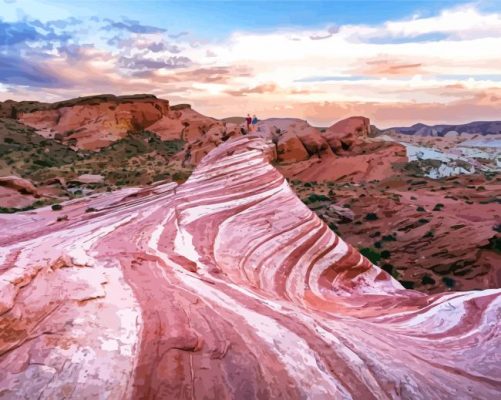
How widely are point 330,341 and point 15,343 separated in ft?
10.0

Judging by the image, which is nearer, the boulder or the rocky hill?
the rocky hill

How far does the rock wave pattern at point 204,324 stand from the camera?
441 cm

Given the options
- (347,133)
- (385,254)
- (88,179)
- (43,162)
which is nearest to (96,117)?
(43,162)

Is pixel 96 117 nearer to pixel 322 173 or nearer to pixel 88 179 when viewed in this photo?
pixel 88 179

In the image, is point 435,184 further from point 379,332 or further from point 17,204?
point 379,332

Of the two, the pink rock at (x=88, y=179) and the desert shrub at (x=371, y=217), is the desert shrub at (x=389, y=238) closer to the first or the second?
the desert shrub at (x=371, y=217)

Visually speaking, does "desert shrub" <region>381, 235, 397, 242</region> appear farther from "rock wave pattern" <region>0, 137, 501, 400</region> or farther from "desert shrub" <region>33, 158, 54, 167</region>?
"desert shrub" <region>33, 158, 54, 167</region>

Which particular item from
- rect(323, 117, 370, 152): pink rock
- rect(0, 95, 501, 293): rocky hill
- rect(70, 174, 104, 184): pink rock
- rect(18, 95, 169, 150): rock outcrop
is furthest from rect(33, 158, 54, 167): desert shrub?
rect(323, 117, 370, 152): pink rock

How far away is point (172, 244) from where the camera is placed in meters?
8.48

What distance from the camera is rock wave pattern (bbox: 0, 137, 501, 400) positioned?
4.41 meters

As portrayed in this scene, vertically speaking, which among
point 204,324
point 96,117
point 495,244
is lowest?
point 96,117

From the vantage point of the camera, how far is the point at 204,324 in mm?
5320

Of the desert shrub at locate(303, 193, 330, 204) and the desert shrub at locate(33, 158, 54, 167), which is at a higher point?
the desert shrub at locate(303, 193, 330, 204)

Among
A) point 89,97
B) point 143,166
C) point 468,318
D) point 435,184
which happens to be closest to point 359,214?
point 435,184
